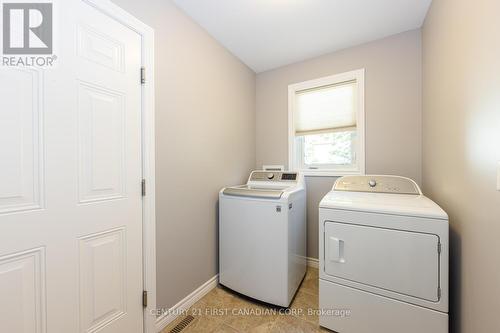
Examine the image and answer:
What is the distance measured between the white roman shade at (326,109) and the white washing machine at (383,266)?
3.40ft

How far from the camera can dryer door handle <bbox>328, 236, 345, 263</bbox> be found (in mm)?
1319

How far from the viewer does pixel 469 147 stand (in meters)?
0.96

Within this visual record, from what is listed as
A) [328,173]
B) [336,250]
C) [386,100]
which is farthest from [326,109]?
[336,250]

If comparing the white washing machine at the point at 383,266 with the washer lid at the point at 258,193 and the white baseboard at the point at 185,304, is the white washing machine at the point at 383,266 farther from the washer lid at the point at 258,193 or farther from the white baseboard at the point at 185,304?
the white baseboard at the point at 185,304

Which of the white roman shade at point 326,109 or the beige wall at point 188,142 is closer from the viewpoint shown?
the beige wall at point 188,142

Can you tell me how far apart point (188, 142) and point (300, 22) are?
1422mm

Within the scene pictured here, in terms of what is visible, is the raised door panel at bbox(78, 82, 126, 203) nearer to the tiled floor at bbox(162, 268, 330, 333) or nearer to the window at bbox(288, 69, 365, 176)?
the tiled floor at bbox(162, 268, 330, 333)

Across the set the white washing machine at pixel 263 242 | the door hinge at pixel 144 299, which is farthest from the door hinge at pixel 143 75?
the door hinge at pixel 144 299

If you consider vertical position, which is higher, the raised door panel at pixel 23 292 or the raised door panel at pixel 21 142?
the raised door panel at pixel 21 142

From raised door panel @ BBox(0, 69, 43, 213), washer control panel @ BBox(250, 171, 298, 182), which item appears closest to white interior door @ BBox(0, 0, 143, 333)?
raised door panel @ BBox(0, 69, 43, 213)

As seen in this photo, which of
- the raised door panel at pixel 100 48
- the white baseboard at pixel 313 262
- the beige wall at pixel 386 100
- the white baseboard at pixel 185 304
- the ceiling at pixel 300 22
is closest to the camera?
the raised door panel at pixel 100 48

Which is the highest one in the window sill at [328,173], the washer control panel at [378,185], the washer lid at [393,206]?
the window sill at [328,173]

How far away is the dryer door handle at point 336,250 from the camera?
1.32 metres

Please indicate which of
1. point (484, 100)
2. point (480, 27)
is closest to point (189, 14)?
point (480, 27)
